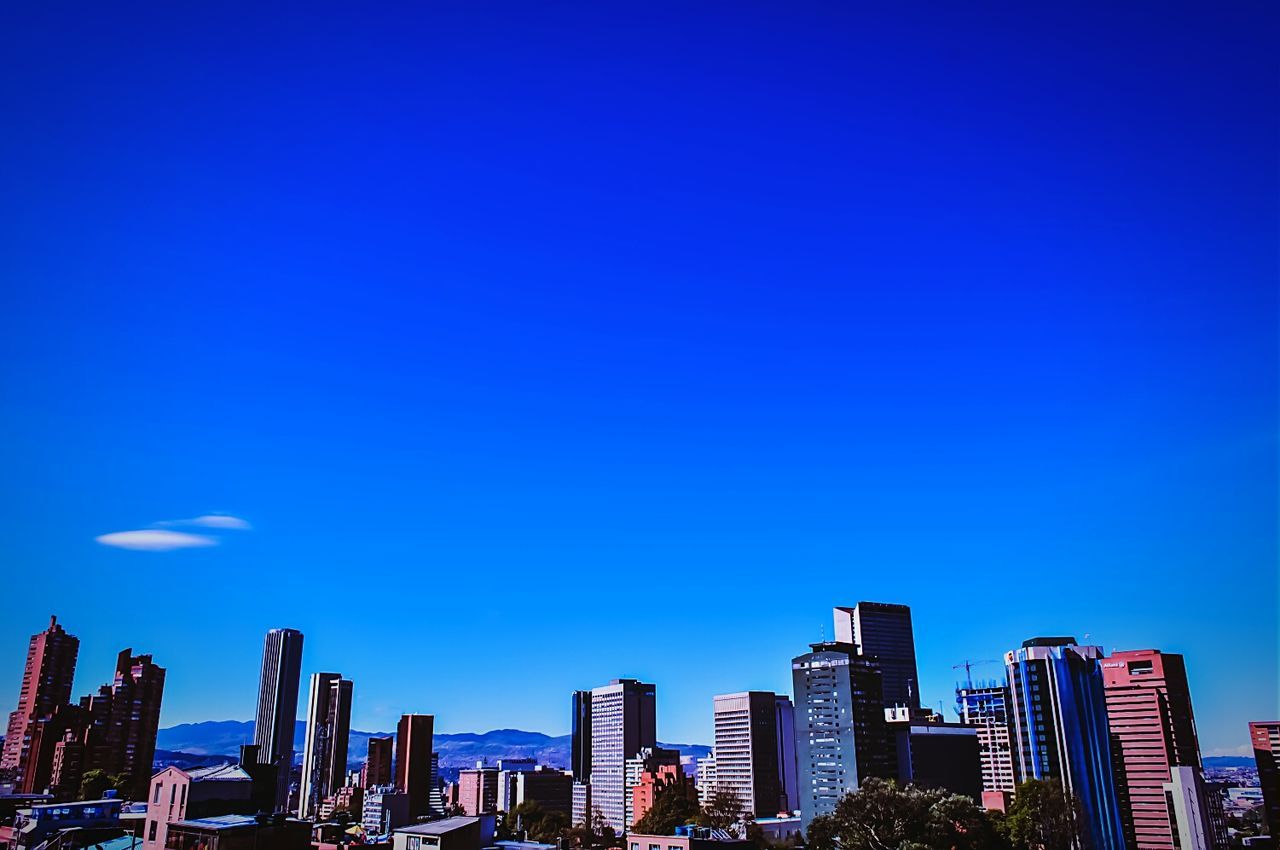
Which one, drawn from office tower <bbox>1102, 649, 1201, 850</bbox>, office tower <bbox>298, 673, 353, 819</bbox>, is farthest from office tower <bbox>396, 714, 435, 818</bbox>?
office tower <bbox>1102, 649, 1201, 850</bbox>

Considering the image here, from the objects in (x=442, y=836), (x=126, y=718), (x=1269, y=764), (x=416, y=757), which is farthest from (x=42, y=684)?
(x=1269, y=764)

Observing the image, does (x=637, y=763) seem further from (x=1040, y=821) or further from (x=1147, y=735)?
(x=1040, y=821)

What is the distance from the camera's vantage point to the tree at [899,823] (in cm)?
5078

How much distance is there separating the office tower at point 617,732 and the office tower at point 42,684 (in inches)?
4157

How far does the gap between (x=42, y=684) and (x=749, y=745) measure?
111 metres

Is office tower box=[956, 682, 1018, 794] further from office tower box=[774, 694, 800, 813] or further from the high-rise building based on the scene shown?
the high-rise building

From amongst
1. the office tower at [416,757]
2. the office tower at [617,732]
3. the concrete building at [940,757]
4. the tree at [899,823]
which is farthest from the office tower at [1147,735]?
the office tower at [617,732]

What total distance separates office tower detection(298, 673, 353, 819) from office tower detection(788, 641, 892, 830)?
268 ft

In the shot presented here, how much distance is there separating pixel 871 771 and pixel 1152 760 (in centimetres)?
3452

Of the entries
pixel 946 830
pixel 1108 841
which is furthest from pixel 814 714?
pixel 946 830

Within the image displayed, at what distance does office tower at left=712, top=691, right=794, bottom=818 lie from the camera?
158000 mm

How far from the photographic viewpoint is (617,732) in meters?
188

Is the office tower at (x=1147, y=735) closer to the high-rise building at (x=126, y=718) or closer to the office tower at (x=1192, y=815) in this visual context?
the office tower at (x=1192, y=815)

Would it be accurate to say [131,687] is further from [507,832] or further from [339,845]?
[339,845]
